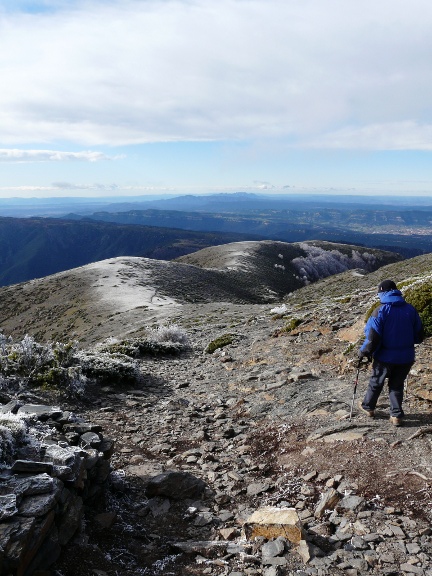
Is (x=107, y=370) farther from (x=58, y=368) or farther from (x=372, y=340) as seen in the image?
(x=372, y=340)

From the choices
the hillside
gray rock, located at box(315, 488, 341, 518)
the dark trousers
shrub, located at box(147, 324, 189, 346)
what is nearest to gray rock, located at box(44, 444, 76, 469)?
the hillside

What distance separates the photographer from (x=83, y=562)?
4.90m

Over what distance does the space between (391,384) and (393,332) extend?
0.98 metres

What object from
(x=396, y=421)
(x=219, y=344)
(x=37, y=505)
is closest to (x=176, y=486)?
(x=37, y=505)

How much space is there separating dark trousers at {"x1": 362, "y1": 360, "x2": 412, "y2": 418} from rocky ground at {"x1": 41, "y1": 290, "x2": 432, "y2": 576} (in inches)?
12.9

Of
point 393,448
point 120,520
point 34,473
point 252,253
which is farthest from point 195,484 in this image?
point 252,253

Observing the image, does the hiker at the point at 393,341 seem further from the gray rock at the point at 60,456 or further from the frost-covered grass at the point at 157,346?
the frost-covered grass at the point at 157,346

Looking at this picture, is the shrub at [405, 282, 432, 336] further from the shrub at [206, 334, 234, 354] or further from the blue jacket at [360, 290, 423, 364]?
the shrub at [206, 334, 234, 354]

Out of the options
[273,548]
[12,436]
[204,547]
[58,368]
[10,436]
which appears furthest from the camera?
[58,368]

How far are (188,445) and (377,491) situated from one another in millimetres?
3929

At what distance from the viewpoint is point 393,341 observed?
7.75 metres

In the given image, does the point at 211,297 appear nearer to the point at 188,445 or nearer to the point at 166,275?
the point at 166,275

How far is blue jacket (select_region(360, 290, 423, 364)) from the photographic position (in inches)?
304

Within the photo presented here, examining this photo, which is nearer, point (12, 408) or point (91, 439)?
point (91, 439)
